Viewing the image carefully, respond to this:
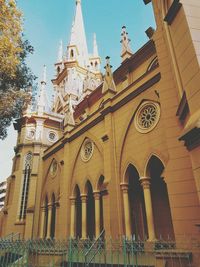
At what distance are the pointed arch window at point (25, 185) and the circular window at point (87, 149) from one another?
346 inches

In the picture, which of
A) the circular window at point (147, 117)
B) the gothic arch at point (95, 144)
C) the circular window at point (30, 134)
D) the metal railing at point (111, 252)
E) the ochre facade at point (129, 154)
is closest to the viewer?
the metal railing at point (111, 252)

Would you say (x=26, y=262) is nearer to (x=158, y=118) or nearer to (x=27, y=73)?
(x=158, y=118)

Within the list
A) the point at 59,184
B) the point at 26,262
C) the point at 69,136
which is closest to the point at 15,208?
the point at 59,184

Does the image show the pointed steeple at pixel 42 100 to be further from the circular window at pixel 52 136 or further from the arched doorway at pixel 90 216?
the arched doorway at pixel 90 216

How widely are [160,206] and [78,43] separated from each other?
41.5 metres

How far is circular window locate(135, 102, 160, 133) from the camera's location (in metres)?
10.00

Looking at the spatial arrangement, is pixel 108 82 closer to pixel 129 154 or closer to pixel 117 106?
pixel 117 106

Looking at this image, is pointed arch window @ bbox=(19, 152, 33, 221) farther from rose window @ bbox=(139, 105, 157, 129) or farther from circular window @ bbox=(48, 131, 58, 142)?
rose window @ bbox=(139, 105, 157, 129)

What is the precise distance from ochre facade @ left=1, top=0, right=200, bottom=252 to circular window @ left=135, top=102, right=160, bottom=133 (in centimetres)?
5

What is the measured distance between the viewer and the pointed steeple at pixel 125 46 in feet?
59.8

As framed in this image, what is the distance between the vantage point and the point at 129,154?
10781mm

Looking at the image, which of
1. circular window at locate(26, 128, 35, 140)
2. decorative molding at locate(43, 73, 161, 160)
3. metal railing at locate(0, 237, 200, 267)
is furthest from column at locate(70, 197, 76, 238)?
circular window at locate(26, 128, 35, 140)

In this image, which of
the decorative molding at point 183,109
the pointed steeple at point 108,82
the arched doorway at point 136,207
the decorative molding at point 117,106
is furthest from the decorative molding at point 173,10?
the arched doorway at point 136,207

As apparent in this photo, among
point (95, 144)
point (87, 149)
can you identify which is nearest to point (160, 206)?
point (95, 144)
